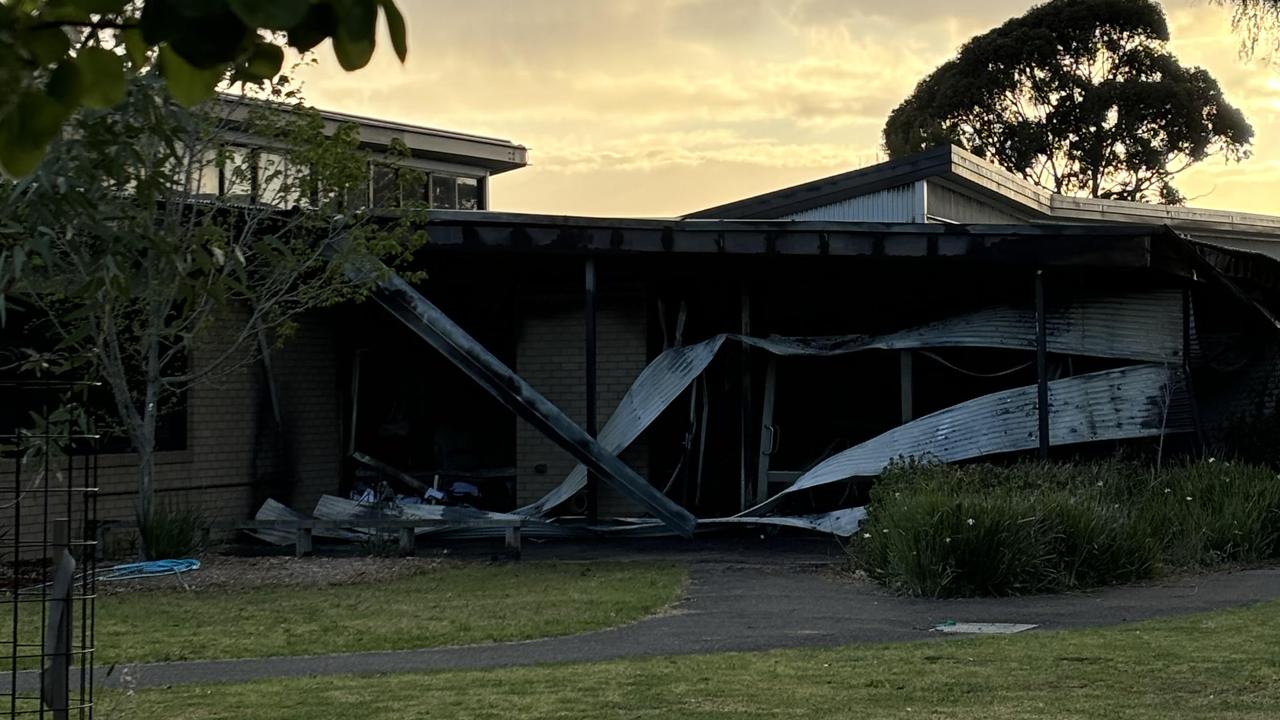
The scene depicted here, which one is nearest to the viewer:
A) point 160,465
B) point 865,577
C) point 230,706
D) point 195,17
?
point 195,17

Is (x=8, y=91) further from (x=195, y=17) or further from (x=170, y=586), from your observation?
(x=170, y=586)

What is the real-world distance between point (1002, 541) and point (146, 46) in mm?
9745

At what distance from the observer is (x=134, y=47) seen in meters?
2.04

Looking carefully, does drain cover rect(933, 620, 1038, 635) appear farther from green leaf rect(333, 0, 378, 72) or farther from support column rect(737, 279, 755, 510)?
green leaf rect(333, 0, 378, 72)

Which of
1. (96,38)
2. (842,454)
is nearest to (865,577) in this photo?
(842,454)

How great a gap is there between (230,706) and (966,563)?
19.3 ft

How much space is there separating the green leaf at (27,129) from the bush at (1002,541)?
9.51 m

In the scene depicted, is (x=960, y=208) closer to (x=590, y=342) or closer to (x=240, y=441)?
(x=590, y=342)

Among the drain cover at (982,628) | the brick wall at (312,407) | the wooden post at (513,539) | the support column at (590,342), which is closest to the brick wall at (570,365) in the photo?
the support column at (590,342)

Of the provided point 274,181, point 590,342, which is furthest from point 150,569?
point 590,342

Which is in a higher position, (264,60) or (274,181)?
(274,181)

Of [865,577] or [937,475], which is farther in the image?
[937,475]

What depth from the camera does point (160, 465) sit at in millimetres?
15242

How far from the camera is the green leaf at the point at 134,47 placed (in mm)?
1978
